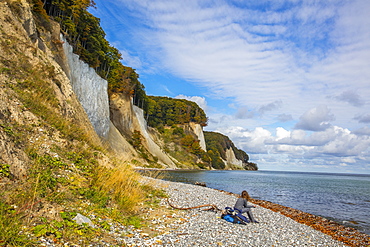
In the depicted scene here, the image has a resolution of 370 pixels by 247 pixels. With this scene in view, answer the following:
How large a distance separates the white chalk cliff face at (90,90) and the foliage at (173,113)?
37997 mm

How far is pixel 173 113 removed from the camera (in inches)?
3319

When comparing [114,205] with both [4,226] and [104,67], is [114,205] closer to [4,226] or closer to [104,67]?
[4,226]

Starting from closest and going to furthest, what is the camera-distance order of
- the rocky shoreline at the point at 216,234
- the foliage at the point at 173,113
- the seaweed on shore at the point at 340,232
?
the rocky shoreline at the point at 216,234, the seaweed on shore at the point at 340,232, the foliage at the point at 173,113

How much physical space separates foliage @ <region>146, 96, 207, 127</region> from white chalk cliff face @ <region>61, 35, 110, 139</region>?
125 feet

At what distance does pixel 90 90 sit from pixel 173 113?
5244 centimetres

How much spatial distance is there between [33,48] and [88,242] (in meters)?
13.9

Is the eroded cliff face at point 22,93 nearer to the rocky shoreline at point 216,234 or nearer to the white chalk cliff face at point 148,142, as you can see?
the rocky shoreline at point 216,234

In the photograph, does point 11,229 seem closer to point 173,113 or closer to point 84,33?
point 84,33

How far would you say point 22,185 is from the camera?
206 inches

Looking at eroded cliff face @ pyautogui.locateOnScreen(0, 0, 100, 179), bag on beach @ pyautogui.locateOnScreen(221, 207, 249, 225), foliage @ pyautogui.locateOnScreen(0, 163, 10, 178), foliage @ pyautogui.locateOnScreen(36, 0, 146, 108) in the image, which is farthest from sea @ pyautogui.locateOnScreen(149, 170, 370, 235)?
foliage @ pyautogui.locateOnScreen(36, 0, 146, 108)

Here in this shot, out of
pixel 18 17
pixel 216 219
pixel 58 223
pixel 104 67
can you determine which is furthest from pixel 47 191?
pixel 104 67

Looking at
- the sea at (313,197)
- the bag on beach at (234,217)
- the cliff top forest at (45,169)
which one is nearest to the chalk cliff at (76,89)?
the cliff top forest at (45,169)

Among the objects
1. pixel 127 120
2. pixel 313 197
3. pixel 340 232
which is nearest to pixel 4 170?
pixel 340 232

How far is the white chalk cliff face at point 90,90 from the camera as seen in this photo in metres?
28.2
